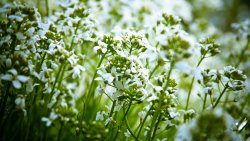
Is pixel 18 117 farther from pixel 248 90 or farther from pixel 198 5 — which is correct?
pixel 198 5

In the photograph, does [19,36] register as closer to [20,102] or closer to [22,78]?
[22,78]

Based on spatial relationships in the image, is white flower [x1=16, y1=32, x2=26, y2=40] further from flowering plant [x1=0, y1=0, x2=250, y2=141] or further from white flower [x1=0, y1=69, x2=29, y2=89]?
white flower [x1=0, y1=69, x2=29, y2=89]

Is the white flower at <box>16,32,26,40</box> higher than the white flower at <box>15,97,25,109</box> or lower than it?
higher

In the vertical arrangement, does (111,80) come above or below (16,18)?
below

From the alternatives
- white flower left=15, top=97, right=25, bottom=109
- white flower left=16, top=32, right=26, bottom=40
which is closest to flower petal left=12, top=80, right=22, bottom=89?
white flower left=15, top=97, right=25, bottom=109

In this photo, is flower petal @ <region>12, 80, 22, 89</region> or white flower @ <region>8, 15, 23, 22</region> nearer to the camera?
flower petal @ <region>12, 80, 22, 89</region>

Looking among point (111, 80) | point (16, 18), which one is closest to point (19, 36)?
point (16, 18)

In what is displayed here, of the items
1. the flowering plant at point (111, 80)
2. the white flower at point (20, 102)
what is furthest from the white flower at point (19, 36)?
the white flower at point (20, 102)

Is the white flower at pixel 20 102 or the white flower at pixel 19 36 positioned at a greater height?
the white flower at pixel 19 36

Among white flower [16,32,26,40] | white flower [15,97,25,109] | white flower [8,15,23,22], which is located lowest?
white flower [15,97,25,109]

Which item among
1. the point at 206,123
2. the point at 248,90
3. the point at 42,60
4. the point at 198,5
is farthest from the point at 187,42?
the point at 198,5

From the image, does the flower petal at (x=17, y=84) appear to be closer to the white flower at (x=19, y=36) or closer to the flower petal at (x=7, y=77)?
the flower petal at (x=7, y=77)

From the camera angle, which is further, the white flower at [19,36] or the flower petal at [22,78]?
the white flower at [19,36]
